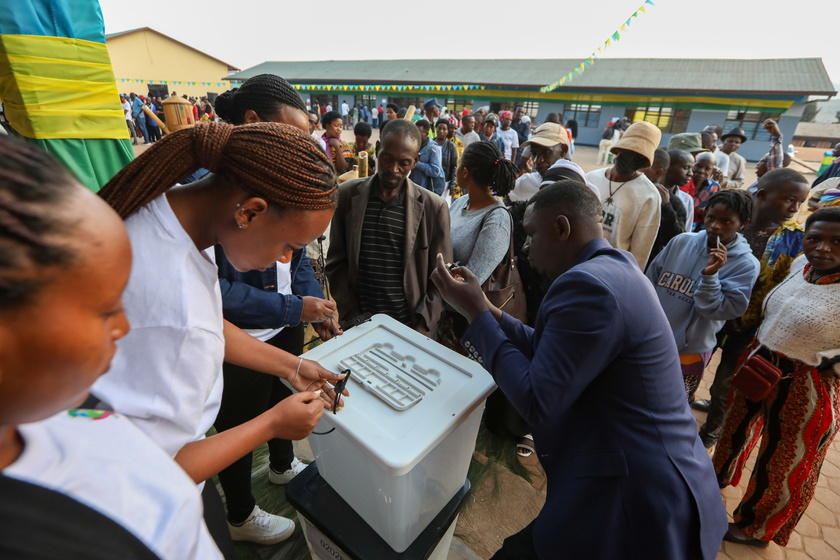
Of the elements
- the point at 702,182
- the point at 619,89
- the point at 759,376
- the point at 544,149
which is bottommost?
the point at 759,376

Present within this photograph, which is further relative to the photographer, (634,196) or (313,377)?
(634,196)

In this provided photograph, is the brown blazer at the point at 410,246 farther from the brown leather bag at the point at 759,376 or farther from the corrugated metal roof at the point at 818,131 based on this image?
the corrugated metal roof at the point at 818,131

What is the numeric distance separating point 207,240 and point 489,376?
99cm

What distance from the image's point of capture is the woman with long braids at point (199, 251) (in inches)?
29.3

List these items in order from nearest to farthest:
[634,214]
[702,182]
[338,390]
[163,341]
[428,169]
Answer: [163,341] < [338,390] < [634,214] < [702,182] < [428,169]

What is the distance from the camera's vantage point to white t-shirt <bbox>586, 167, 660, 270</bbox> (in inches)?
115

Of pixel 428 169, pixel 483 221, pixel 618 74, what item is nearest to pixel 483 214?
pixel 483 221

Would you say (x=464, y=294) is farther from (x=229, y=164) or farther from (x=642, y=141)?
(x=642, y=141)

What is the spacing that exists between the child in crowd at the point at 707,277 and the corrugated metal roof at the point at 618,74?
17521mm

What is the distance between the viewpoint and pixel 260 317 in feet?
4.99

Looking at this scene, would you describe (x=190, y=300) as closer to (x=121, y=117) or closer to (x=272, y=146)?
(x=272, y=146)

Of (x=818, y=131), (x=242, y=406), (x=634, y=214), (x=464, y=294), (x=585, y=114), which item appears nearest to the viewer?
(x=464, y=294)

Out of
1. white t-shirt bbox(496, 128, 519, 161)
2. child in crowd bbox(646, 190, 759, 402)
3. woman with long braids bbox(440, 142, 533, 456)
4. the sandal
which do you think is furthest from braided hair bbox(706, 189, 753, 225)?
white t-shirt bbox(496, 128, 519, 161)

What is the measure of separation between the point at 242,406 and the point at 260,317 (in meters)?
0.43
